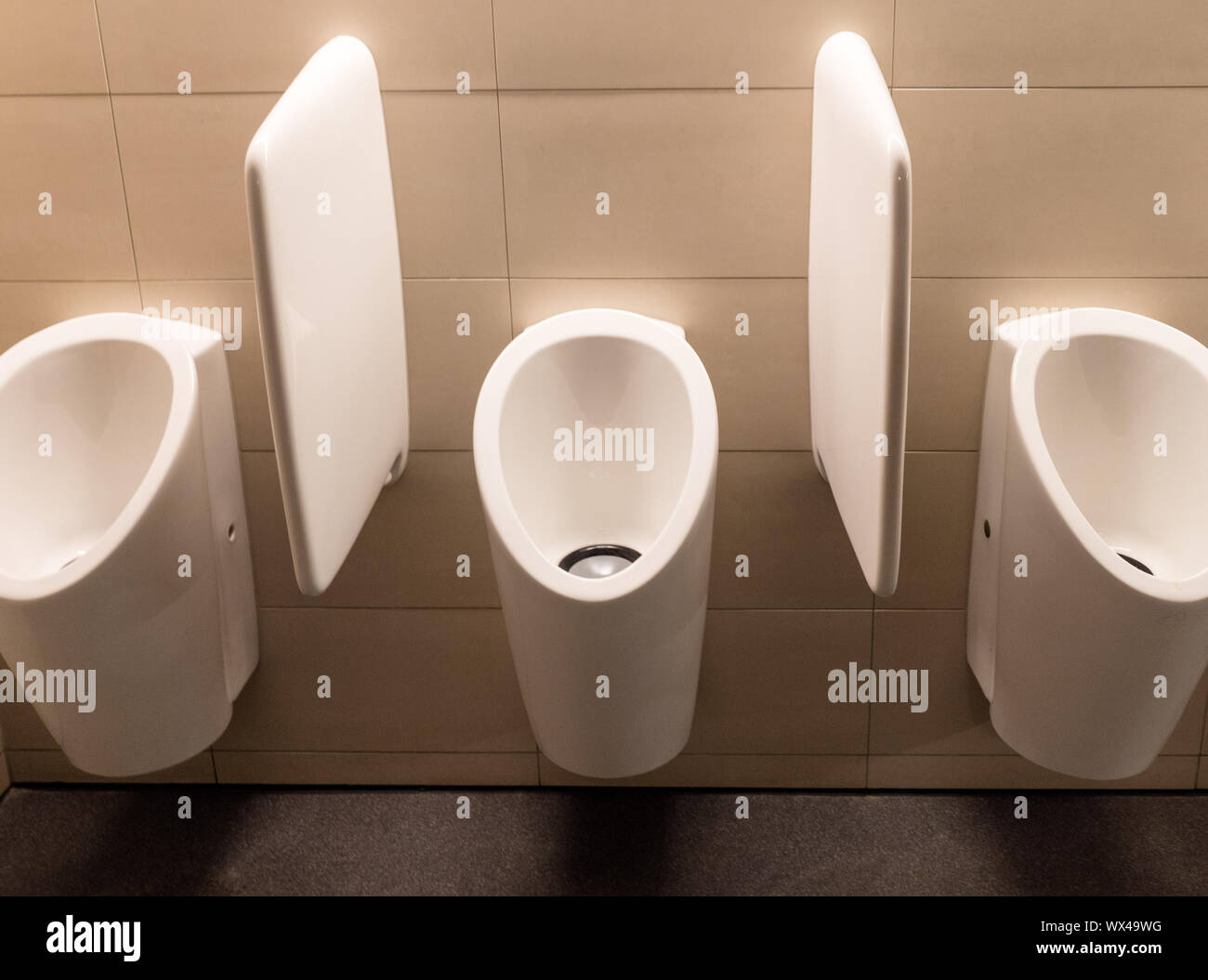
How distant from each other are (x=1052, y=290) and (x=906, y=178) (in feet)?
2.23

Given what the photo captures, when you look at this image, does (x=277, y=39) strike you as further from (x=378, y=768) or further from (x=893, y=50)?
(x=378, y=768)

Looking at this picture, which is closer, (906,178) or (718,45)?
(906,178)

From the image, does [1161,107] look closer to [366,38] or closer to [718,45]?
[718,45]

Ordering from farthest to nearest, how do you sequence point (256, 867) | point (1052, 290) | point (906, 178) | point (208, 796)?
1. point (208, 796)
2. point (256, 867)
3. point (1052, 290)
4. point (906, 178)

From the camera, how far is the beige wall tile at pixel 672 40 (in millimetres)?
1564

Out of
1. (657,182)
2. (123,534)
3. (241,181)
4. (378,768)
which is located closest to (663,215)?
(657,182)

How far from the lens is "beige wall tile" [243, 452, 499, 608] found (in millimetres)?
1862

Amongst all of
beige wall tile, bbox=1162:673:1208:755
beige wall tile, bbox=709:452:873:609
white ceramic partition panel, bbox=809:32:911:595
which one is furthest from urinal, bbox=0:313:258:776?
beige wall tile, bbox=1162:673:1208:755

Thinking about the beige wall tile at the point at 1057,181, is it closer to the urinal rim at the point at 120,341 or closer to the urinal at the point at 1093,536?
the urinal at the point at 1093,536

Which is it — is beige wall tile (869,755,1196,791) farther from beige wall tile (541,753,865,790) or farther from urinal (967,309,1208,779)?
urinal (967,309,1208,779)

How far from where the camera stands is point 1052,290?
171 centimetres

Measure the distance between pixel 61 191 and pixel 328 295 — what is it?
634 millimetres

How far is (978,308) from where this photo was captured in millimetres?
1719
